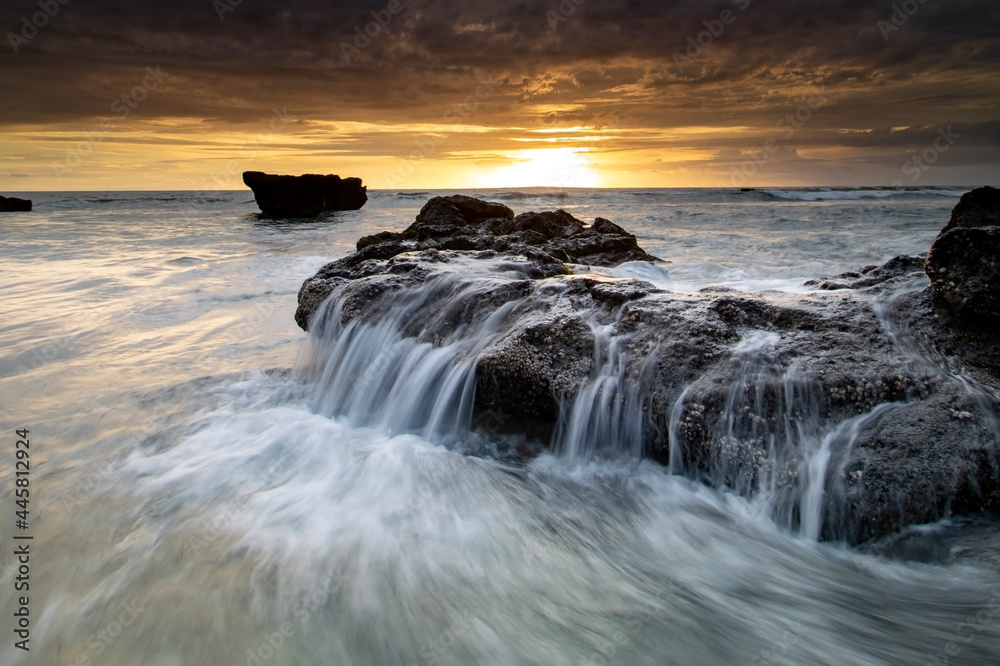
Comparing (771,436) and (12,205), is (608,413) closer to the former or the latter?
(771,436)

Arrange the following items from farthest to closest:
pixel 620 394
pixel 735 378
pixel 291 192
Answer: pixel 291 192 < pixel 620 394 < pixel 735 378

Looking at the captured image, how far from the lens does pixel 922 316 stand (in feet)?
11.8

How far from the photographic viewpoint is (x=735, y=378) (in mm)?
3430

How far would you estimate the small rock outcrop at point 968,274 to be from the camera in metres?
3.21

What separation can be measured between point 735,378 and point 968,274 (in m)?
1.50

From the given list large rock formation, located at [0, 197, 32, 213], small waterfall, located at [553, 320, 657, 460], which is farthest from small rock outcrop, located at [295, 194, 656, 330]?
large rock formation, located at [0, 197, 32, 213]

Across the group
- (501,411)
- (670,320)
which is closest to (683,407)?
(670,320)

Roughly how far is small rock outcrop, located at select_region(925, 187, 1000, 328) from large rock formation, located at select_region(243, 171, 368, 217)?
138 ft

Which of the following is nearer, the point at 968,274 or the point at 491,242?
the point at 968,274

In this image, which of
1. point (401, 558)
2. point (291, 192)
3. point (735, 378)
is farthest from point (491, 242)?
point (291, 192)

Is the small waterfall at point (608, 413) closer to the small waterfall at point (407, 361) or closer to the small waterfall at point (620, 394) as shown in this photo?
the small waterfall at point (620, 394)

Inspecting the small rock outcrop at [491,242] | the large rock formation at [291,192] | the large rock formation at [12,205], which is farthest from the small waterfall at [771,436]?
the large rock formation at [12,205]

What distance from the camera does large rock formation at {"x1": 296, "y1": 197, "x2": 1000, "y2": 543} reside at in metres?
2.90

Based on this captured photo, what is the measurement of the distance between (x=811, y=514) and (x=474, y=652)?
1.96 meters
